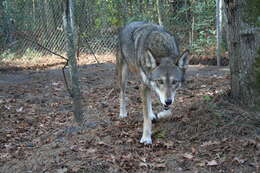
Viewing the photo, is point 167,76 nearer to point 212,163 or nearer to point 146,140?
point 146,140

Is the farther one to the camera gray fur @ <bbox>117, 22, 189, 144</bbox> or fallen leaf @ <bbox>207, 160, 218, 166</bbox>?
gray fur @ <bbox>117, 22, 189, 144</bbox>

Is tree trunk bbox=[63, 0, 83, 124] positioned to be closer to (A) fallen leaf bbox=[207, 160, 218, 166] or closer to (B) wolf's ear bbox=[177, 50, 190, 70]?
(B) wolf's ear bbox=[177, 50, 190, 70]

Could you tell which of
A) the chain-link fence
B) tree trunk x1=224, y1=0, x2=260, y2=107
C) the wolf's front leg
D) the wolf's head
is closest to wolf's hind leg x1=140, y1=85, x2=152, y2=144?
the wolf's front leg

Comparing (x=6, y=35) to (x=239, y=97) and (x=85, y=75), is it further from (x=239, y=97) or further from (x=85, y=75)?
(x=239, y=97)

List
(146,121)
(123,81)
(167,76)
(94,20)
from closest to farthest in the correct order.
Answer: (167,76)
(146,121)
(123,81)
(94,20)

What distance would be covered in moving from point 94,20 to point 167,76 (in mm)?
8406

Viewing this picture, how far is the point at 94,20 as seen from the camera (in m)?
12.3

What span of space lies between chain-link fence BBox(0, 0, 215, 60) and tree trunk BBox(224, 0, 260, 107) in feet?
22.0

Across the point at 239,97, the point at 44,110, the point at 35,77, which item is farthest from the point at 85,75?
the point at 239,97

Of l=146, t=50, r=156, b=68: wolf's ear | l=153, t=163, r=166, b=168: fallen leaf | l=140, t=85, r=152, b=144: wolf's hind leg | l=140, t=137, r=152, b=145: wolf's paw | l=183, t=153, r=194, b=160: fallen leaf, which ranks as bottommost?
l=153, t=163, r=166, b=168: fallen leaf

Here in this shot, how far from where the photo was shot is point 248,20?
438 cm

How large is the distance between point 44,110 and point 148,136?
270 centimetres

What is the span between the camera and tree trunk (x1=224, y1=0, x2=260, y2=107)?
14.4 feet

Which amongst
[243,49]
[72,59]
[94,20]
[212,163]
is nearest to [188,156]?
[212,163]
